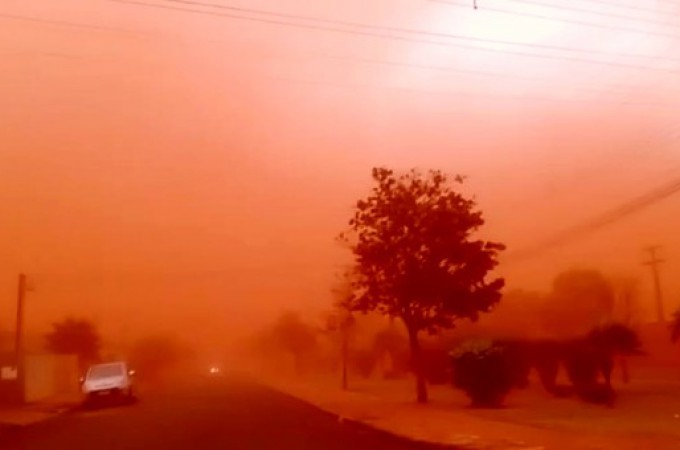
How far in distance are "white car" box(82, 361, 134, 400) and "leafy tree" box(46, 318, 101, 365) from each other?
40146 mm

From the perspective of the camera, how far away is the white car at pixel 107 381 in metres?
46.5

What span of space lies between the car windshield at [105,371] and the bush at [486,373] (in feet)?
64.4

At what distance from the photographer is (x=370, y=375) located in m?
86.3

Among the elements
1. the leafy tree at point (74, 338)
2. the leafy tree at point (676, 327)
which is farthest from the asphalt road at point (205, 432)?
the leafy tree at point (74, 338)

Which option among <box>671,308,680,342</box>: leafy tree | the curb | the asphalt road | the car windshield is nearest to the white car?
the car windshield

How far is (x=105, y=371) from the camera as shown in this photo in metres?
48.9

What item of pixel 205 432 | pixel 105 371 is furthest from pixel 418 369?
pixel 105 371

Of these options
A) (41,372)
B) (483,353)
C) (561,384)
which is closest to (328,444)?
(483,353)

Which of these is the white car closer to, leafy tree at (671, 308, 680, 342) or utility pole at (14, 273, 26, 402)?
utility pole at (14, 273, 26, 402)

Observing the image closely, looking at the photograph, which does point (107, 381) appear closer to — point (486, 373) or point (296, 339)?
point (486, 373)

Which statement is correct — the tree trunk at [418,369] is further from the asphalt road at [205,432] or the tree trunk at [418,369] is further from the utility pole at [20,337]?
the utility pole at [20,337]

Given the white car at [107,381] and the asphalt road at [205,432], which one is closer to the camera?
the asphalt road at [205,432]

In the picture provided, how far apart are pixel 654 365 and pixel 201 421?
139ft

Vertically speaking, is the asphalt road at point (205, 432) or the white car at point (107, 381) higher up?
the white car at point (107, 381)
